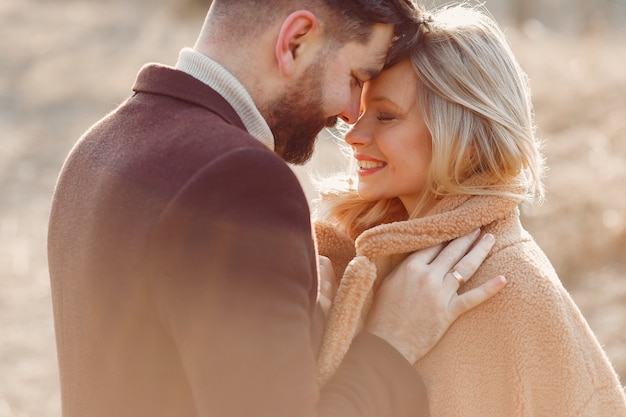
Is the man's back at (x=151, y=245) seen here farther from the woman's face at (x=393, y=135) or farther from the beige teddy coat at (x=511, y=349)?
the woman's face at (x=393, y=135)

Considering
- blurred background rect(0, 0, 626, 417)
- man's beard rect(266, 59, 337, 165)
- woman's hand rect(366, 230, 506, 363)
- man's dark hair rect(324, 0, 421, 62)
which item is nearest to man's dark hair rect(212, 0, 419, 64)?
man's dark hair rect(324, 0, 421, 62)

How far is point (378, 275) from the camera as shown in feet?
8.03

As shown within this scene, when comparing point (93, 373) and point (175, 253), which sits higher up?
point (175, 253)

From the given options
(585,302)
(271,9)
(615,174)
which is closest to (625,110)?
(615,174)

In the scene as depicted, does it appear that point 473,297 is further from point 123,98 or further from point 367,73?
point 123,98

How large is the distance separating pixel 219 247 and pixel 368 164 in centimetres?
119

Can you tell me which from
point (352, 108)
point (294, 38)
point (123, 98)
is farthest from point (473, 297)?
point (123, 98)

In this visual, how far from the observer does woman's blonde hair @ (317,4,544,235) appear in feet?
8.48

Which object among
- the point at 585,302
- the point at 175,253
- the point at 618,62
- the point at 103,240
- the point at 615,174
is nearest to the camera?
the point at 175,253

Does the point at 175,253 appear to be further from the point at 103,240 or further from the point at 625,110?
the point at 625,110

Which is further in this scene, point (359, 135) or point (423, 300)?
point (359, 135)

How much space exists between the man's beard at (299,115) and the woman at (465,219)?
0.34m

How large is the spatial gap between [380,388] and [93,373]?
674 millimetres

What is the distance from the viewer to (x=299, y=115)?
2.19 m
